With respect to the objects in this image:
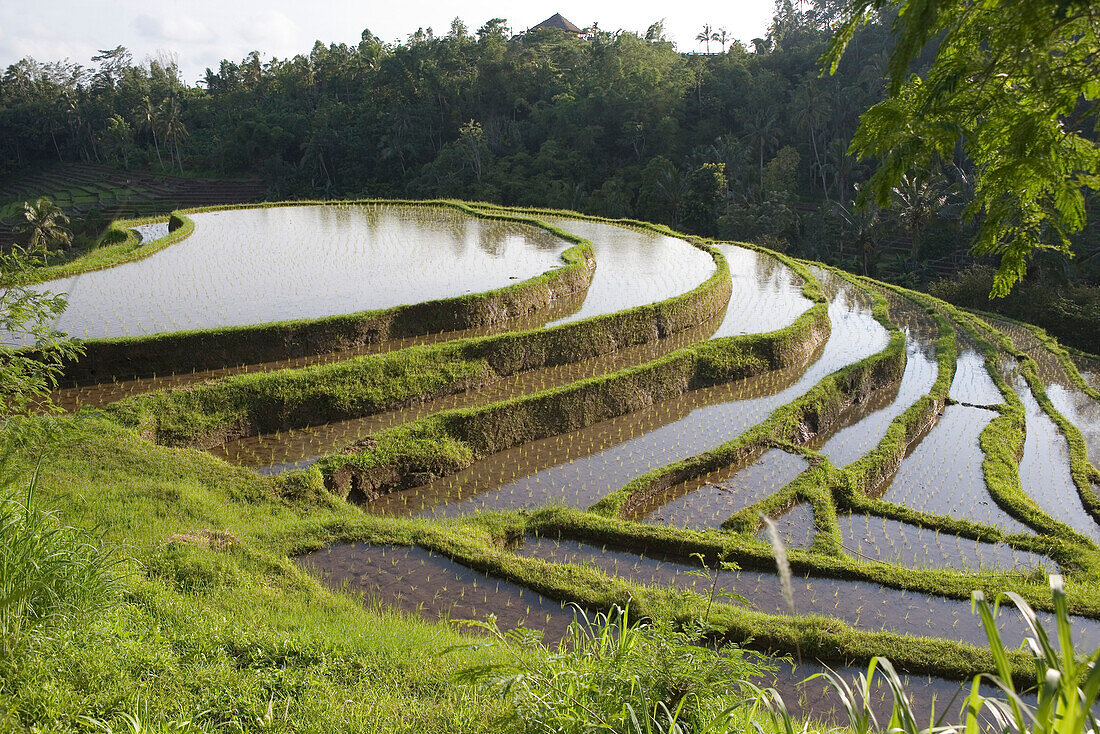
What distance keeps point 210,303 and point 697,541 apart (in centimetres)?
1060

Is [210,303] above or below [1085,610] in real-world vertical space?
above

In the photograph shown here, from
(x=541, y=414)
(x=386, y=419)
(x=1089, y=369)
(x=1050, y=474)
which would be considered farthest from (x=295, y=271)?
(x=1089, y=369)

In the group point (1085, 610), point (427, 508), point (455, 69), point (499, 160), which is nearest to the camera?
point (1085, 610)

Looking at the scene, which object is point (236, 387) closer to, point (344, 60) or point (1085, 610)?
point (1085, 610)

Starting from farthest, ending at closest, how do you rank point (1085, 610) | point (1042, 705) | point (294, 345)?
1. point (294, 345)
2. point (1085, 610)
3. point (1042, 705)

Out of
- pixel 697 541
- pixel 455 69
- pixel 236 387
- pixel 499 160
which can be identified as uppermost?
pixel 455 69

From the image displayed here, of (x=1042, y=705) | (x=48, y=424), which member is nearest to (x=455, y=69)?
(x=48, y=424)

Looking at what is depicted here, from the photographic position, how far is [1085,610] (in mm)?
7062

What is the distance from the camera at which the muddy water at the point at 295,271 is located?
13.5 m

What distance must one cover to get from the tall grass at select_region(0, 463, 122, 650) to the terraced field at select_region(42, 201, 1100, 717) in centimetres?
267

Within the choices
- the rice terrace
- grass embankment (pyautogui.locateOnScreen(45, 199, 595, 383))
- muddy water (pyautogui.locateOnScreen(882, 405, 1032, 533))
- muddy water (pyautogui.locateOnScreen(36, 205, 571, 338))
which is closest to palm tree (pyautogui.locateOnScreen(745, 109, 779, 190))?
the rice terrace

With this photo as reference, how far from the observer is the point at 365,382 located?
11281mm

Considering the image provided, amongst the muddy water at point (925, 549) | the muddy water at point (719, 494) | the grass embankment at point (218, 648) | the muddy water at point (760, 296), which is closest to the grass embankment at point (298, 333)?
the muddy water at point (760, 296)

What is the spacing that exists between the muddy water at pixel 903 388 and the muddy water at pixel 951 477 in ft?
2.14
